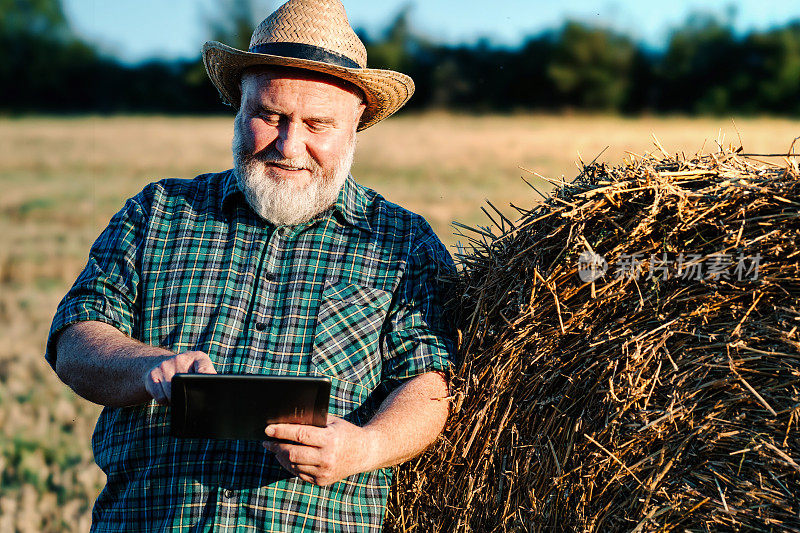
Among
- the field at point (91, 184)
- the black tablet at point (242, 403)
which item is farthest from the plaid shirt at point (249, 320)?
the field at point (91, 184)

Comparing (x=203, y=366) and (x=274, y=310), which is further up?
(x=274, y=310)

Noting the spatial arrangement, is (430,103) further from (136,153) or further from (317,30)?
(317,30)

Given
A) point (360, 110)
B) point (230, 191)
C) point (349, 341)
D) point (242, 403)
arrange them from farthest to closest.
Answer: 1. point (360, 110)
2. point (230, 191)
3. point (349, 341)
4. point (242, 403)

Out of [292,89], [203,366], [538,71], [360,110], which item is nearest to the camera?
[203,366]

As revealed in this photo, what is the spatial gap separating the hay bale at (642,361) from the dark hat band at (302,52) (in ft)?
3.55

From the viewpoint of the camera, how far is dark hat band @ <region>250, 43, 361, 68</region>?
318cm

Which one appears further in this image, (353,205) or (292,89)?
(353,205)

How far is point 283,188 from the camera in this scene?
3.18 meters

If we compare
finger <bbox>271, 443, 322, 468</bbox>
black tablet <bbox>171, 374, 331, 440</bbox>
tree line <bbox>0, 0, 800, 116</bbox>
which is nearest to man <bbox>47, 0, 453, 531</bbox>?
finger <bbox>271, 443, 322, 468</bbox>

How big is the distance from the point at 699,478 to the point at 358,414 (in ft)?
3.91

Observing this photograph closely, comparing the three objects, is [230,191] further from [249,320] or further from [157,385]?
[157,385]

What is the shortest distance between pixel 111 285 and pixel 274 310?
0.65 meters

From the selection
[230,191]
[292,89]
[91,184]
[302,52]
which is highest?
[91,184]

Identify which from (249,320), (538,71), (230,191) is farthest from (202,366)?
(538,71)
